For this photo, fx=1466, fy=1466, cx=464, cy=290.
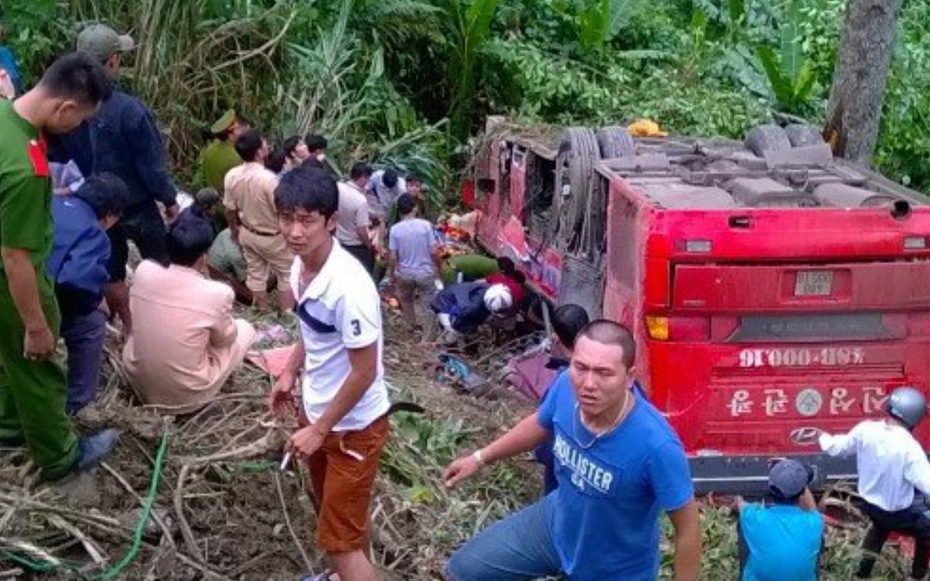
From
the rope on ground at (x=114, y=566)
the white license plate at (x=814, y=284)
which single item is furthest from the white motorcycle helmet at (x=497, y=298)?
the rope on ground at (x=114, y=566)

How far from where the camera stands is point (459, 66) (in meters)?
17.4

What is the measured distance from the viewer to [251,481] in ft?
21.0

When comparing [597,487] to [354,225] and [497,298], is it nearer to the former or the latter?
[497,298]

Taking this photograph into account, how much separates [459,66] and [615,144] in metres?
8.03

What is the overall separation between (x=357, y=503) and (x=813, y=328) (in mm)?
3335

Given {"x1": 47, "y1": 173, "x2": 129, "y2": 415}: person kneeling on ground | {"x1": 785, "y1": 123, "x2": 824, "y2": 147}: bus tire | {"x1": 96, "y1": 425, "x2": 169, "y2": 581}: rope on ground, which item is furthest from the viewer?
{"x1": 785, "y1": 123, "x2": 824, "y2": 147}: bus tire

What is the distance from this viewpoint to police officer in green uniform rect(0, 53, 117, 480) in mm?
5020

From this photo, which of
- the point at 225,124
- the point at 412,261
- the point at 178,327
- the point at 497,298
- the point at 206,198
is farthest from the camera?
the point at 412,261

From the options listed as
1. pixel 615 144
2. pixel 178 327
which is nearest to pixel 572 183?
pixel 615 144

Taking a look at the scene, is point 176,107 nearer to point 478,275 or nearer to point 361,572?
point 478,275

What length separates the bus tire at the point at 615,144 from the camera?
31.4 ft

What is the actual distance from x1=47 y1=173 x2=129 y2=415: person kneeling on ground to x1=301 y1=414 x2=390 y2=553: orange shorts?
1.42 metres

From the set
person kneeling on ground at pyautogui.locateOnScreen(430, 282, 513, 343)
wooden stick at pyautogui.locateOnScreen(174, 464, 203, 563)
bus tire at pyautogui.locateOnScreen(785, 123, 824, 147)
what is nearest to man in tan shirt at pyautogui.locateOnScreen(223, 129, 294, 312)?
person kneeling on ground at pyautogui.locateOnScreen(430, 282, 513, 343)

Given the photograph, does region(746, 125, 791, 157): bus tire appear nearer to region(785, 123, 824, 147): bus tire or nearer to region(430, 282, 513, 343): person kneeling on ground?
region(785, 123, 824, 147): bus tire
